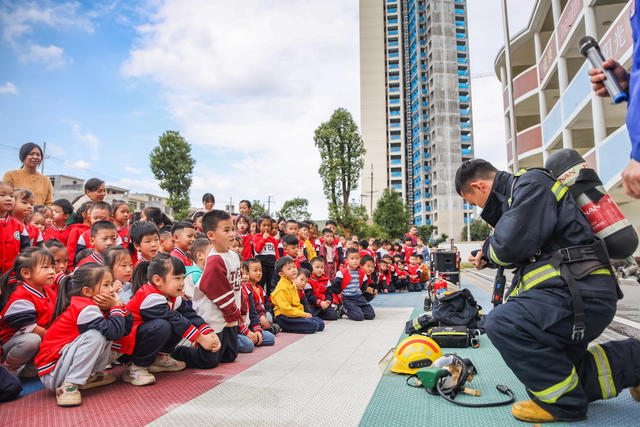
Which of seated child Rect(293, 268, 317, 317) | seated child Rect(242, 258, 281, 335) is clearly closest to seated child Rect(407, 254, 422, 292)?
seated child Rect(293, 268, 317, 317)

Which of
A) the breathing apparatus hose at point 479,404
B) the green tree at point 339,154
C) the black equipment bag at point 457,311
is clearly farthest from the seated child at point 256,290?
the green tree at point 339,154

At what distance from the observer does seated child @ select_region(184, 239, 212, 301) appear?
4.21 metres

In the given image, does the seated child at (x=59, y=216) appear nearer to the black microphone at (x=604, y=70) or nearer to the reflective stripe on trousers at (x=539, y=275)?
the reflective stripe on trousers at (x=539, y=275)

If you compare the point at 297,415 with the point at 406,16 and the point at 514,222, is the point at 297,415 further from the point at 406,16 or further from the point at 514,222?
the point at 406,16

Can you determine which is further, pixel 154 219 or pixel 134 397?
pixel 154 219

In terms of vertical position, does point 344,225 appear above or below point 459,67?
below

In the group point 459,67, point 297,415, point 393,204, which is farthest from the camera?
point 459,67

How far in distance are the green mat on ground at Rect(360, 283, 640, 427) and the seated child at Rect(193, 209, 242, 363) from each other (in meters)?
1.54

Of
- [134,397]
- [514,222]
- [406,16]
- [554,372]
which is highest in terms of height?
[406,16]

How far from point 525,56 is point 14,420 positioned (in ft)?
77.9

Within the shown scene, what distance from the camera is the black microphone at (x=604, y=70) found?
2.03 m

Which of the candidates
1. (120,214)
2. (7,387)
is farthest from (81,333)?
(120,214)

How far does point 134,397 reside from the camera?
293 cm

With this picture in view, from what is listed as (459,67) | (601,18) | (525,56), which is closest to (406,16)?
(459,67)
